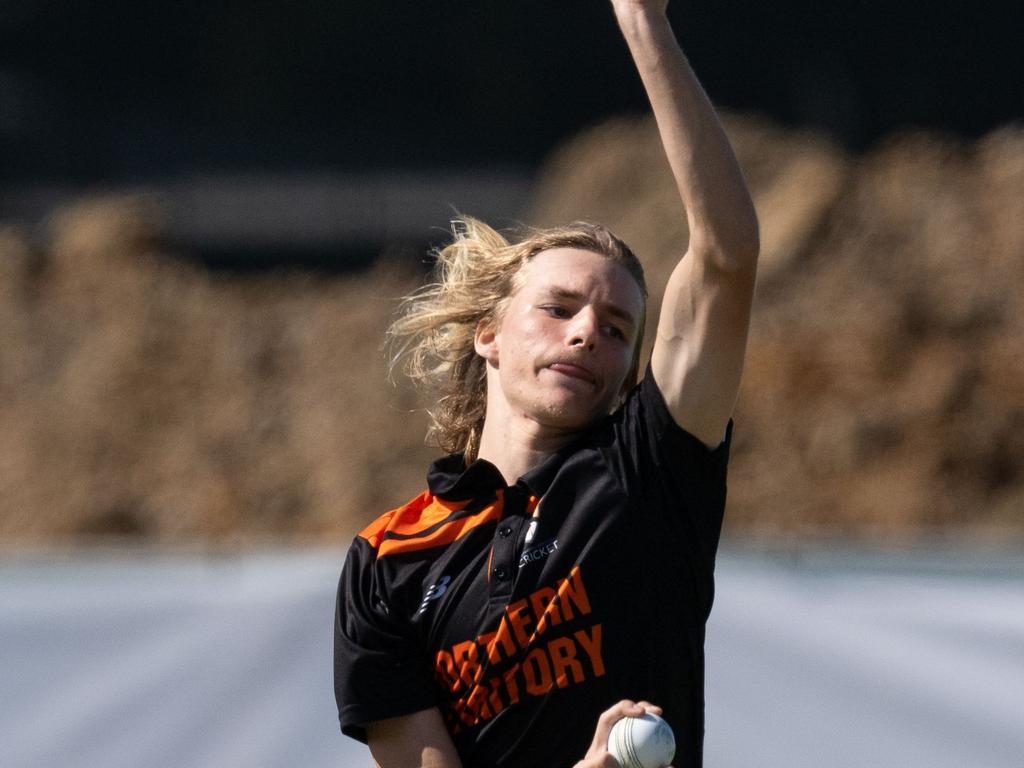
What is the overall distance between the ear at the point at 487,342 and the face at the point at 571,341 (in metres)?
0.10

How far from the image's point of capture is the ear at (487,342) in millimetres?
2139

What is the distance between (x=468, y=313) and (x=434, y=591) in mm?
511

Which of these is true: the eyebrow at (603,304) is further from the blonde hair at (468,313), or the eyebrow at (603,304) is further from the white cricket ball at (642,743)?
the white cricket ball at (642,743)

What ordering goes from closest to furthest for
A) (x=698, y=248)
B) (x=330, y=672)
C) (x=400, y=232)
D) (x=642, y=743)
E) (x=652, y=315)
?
(x=642, y=743) → (x=698, y=248) → (x=330, y=672) → (x=652, y=315) → (x=400, y=232)

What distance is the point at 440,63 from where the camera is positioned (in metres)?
12.3

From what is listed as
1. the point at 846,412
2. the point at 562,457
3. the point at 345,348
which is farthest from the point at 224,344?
the point at 562,457

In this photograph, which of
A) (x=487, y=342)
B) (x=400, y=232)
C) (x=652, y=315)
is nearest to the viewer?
(x=487, y=342)

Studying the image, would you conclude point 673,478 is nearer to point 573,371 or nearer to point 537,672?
point 573,371

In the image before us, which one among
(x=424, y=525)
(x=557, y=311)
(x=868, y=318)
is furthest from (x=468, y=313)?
(x=868, y=318)

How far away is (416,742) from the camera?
6.15 feet

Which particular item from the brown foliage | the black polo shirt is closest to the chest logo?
the black polo shirt

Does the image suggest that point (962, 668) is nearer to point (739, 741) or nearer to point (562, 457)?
point (739, 741)

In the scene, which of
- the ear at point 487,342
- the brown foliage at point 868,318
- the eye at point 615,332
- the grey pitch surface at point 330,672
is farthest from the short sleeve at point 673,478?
the brown foliage at point 868,318

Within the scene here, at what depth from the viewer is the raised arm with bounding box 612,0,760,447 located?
1747 millimetres
